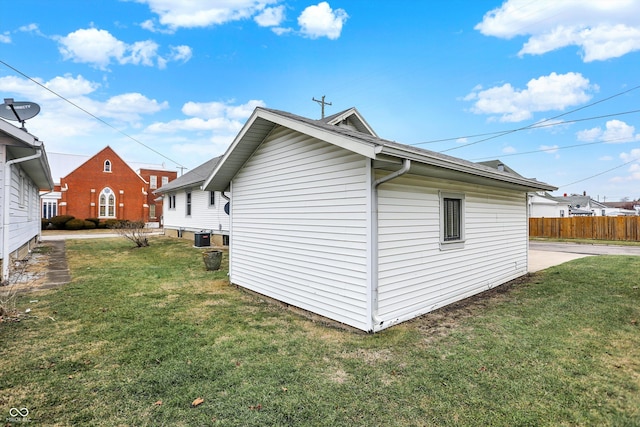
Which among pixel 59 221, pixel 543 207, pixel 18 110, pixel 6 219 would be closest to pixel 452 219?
pixel 6 219

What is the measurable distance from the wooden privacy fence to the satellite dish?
29.0 metres

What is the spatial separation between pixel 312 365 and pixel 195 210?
16.5 m

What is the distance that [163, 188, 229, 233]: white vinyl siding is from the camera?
51.6 ft

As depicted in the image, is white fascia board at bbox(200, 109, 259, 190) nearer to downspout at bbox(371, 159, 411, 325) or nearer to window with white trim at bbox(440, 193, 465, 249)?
downspout at bbox(371, 159, 411, 325)

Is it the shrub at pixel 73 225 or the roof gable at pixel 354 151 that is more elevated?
the roof gable at pixel 354 151

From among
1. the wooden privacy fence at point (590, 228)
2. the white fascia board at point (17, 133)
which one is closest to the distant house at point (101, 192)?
the white fascia board at point (17, 133)

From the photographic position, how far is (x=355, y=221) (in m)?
4.64

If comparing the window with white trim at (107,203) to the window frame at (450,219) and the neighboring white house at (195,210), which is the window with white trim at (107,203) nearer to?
the neighboring white house at (195,210)

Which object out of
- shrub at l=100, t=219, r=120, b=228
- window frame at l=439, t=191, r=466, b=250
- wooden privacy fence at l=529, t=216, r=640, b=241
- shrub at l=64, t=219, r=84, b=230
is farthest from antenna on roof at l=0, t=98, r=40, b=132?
wooden privacy fence at l=529, t=216, r=640, b=241

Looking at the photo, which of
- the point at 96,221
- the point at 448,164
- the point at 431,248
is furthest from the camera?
the point at 96,221

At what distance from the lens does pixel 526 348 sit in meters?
3.98

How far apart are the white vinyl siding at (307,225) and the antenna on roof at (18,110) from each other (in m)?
6.10

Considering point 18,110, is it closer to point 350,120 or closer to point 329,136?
point 329,136

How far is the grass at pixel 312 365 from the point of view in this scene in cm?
265
